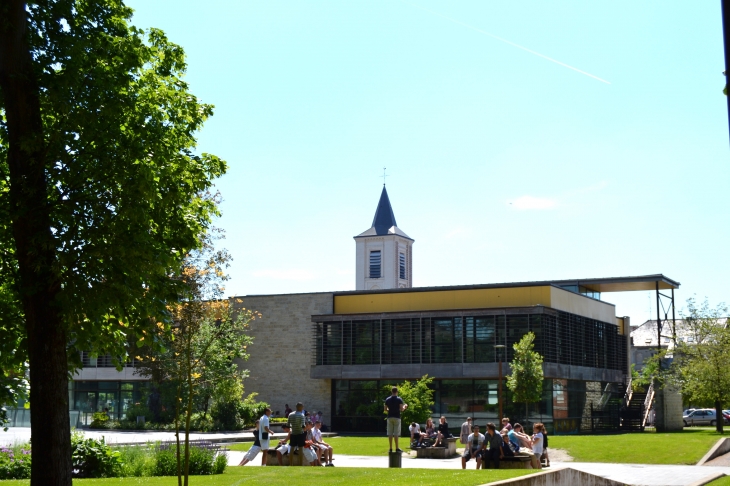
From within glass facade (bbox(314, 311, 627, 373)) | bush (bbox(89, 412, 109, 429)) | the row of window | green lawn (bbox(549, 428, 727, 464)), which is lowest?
bush (bbox(89, 412, 109, 429))

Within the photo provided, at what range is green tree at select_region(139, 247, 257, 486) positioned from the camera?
14.4 metres

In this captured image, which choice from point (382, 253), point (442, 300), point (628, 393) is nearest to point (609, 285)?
point (628, 393)

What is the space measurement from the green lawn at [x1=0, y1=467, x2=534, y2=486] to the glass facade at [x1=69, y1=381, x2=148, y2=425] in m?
34.6

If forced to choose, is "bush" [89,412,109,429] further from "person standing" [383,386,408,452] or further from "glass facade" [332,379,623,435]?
"person standing" [383,386,408,452]

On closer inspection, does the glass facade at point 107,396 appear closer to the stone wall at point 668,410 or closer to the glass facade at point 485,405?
the glass facade at point 485,405

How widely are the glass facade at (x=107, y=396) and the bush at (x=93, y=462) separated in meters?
33.2

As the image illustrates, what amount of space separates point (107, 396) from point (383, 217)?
55.5m

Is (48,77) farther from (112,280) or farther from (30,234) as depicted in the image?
(112,280)

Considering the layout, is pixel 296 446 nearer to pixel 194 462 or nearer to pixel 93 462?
pixel 194 462

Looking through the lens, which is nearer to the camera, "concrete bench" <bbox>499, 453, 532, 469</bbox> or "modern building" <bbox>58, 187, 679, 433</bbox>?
"concrete bench" <bbox>499, 453, 532, 469</bbox>

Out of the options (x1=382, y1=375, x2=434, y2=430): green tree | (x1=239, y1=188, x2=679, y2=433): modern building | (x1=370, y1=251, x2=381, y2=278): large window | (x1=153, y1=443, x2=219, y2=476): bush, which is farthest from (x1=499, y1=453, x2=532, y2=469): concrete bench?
(x1=370, y1=251, x2=381, y2=278): large window

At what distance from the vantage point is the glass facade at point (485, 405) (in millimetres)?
41688

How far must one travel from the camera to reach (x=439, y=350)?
43.6m

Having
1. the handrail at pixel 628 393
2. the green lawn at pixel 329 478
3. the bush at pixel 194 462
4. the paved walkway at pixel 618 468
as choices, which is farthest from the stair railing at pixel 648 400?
the bush at pixel 194 462
